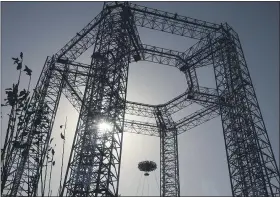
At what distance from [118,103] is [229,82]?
29.8 ft

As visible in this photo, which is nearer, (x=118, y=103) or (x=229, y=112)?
(x=118, y=103)

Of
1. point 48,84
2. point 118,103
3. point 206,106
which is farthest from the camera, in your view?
point 206,106

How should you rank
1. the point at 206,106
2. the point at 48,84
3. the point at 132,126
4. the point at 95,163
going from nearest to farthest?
the point at 95,163, the point at 48,84, the point at 206,106, the point at 132,126

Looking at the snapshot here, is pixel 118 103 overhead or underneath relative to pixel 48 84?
underneath

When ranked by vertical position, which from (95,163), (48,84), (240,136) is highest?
(48,84)

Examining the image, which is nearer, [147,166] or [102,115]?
[102,115]

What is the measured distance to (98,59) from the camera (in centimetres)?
1977

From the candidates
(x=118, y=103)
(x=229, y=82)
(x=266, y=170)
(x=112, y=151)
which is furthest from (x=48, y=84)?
(x=266, y=170)

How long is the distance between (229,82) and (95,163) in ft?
39.7

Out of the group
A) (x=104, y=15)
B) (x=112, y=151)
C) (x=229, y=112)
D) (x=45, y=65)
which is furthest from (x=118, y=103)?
(x=45, y=65)

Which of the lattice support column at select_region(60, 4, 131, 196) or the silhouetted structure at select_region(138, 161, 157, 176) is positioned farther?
the silhouetted structure at select_region(138, 161, 157, 176)

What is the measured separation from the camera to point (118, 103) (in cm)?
1864

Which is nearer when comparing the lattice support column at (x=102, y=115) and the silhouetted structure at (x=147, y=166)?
the lattice support column at (x=102, y=115)

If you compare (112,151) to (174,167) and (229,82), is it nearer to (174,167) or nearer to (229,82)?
(229,82)
